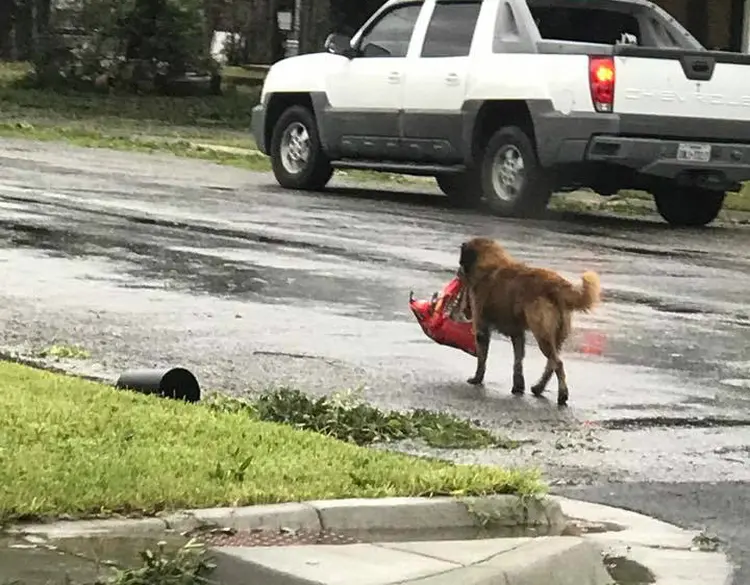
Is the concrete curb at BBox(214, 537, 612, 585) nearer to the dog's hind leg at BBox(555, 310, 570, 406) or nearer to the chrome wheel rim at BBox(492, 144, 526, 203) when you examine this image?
the dog's hind leg at BBox(555, 310, 570, 406)

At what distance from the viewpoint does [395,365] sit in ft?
27.8

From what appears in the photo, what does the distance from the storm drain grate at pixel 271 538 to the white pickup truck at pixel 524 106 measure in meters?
10.5

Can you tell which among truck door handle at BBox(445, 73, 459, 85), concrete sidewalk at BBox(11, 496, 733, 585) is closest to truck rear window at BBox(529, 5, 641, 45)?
truck door handle at BBox(445, 73, 459, 85)

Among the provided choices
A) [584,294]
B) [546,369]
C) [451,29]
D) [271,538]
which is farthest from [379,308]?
[451,29]

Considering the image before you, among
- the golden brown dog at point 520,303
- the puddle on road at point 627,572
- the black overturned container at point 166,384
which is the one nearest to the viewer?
the puddle on road at point 627,572

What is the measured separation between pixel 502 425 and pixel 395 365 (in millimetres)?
1323

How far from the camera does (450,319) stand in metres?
8.32

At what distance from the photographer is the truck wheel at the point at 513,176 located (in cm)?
1579

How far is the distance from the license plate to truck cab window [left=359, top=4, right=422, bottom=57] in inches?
134

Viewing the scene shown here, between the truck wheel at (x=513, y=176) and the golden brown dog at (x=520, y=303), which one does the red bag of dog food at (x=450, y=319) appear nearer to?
the golden brown dog at (x=520, y=303)

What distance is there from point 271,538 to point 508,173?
11403mm

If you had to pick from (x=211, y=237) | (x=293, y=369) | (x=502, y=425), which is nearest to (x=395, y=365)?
(x=293, y=369)

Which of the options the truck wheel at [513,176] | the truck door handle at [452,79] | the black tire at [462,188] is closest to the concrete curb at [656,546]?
the truck wheel at [513,176]

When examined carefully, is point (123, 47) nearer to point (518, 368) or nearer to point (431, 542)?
point (518, 368)
